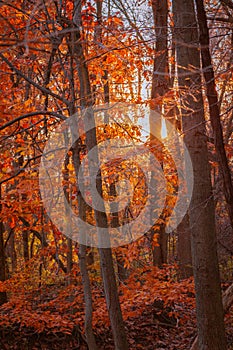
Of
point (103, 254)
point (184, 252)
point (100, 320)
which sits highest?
point (103, 254)

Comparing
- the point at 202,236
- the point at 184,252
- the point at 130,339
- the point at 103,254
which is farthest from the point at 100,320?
the point at 184,252

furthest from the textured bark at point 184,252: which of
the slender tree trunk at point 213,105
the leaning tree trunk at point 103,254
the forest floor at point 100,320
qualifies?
the slender tree trunk at point 213,105

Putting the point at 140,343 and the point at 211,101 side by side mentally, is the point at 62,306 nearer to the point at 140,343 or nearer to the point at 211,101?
the point at 140,343

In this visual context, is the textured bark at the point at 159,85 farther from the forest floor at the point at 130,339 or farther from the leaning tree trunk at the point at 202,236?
the leaning tree trunk at the point at 202,236

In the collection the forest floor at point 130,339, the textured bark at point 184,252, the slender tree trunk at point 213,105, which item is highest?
the slender tree trunk at point 213,105

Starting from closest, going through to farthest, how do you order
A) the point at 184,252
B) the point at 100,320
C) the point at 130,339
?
1. the point at 100,320
2. the point at 130,339
3. the point at 184,252

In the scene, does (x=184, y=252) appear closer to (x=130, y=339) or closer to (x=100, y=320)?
(x=130, y=339)

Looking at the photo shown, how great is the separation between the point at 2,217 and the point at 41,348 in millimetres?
2930

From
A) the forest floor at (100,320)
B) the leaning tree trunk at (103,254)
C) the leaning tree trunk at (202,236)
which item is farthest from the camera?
the forest floor at (100,320)

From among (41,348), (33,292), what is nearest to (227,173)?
(41,348)

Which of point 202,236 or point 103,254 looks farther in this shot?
point 103,254

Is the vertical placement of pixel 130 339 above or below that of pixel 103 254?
below

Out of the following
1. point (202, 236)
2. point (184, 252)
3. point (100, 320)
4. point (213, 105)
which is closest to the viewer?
point (213, 105)

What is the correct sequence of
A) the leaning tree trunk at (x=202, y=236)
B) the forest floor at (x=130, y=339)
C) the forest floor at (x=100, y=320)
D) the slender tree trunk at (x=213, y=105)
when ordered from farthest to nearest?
the forest floor at (x=130, y=339), the forest floor at (x=100, y=320), the leaning tree trunk at (x=202, y=236), the slender tree trunk at (x=213, y=105)
